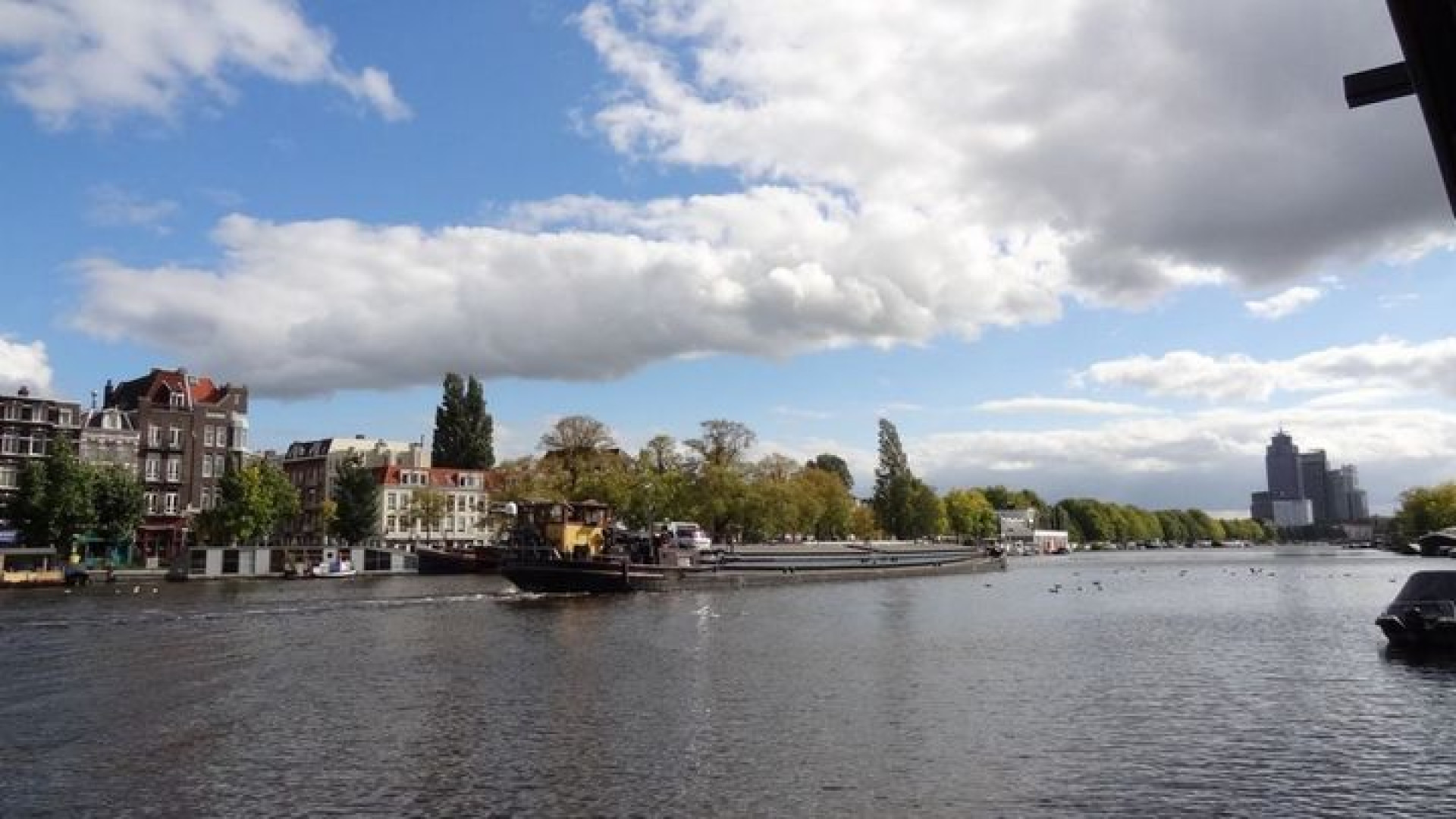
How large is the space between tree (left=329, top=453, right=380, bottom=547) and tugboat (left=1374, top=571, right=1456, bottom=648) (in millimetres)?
131041

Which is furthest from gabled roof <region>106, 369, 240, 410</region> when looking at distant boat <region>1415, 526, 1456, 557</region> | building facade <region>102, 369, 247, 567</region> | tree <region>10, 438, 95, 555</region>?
distant boat <region>1415, 526, 1456, 557</region>

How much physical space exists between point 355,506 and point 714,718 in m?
130

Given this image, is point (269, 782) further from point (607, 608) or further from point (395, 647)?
point (607, 608)

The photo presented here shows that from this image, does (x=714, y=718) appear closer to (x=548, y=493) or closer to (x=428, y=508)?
(x=548, y=493)

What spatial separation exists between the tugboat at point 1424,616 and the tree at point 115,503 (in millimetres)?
118153

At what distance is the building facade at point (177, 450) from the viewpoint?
136875 millimetres

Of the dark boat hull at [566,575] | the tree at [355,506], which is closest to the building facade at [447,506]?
the tree at [355,506]

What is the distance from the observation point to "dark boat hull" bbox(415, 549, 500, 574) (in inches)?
5433

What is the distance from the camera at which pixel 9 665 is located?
133 ft

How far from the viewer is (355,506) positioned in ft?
490

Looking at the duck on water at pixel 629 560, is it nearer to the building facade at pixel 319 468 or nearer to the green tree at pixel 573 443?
the green tree at pixel 573 443

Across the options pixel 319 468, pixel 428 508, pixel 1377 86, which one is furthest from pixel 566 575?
pixel 319 468

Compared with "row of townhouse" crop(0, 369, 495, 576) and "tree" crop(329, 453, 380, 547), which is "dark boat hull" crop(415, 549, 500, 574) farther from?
"tree" crop(329, 453, 380, 547)

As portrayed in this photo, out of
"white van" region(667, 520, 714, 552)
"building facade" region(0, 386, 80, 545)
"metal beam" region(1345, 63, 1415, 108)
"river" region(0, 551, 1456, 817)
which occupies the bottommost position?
"river" region(0, 551, 1456, 817)
